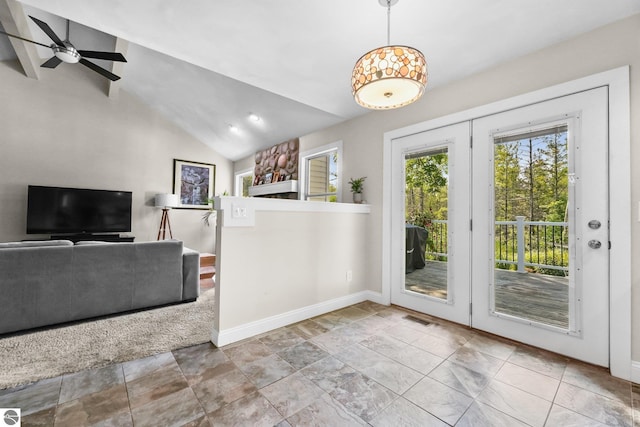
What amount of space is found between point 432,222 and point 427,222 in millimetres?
50

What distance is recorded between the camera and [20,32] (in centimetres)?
364

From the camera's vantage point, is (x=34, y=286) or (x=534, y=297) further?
(x=34, y=286)

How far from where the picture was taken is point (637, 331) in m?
1.71

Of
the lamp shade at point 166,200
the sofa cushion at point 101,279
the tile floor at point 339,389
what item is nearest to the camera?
the tile floor at point 339,389

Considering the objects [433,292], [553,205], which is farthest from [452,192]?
[433,292]

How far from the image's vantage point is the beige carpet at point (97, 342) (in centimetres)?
177

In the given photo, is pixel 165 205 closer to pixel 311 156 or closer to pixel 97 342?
pixel 311 156

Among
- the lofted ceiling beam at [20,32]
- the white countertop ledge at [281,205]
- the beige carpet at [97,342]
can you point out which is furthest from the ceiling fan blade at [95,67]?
the beige carpet at [97,342]

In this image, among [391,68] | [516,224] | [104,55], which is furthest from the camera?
[104,55]

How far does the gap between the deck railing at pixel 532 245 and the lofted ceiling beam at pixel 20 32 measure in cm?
585

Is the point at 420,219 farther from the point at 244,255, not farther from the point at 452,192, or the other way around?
the point at 244,255

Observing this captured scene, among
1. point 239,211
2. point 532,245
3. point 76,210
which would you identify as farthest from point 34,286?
point 532,245

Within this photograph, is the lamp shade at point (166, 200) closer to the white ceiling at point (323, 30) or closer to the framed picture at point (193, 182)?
the framed picture at point (193, 182)

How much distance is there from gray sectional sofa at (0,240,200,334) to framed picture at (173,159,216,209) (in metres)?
3.29
